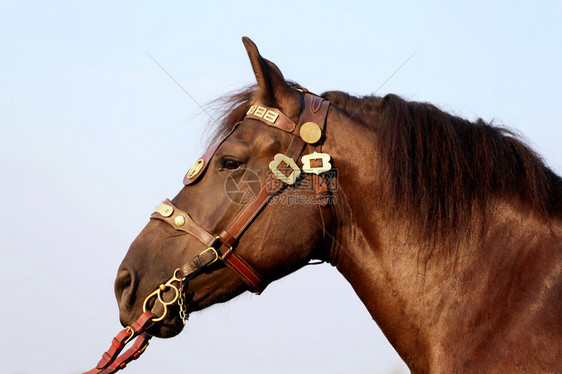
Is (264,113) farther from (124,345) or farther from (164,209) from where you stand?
(124,345)

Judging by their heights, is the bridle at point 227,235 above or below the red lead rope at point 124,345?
above

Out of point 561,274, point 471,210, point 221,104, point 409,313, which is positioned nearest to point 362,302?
point 409,313

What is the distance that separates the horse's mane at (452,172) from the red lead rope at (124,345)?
6.24ft

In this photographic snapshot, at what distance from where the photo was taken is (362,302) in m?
3.67

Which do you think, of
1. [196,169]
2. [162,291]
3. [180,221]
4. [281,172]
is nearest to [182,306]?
[162,291]

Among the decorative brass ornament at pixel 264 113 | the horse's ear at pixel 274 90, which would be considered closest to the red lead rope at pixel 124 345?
the decorative brass ornament at pixel 264 113

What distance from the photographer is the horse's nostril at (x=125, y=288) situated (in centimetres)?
353

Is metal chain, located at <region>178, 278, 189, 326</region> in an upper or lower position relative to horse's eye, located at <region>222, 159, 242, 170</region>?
lower

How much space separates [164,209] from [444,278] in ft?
6.60

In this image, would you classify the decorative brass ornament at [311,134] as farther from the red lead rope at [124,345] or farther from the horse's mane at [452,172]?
the red lead rope at [124,345]

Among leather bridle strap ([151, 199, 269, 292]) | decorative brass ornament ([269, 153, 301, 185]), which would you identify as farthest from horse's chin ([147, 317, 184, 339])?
decorative brass ornament ([269, 153, 301, 185])

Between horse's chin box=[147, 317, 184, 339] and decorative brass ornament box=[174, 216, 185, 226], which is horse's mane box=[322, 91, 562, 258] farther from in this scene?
horse's chin box=[147, 317, 184, 339]

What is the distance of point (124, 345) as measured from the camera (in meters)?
3.59

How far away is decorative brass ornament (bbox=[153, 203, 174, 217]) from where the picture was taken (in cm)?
368
